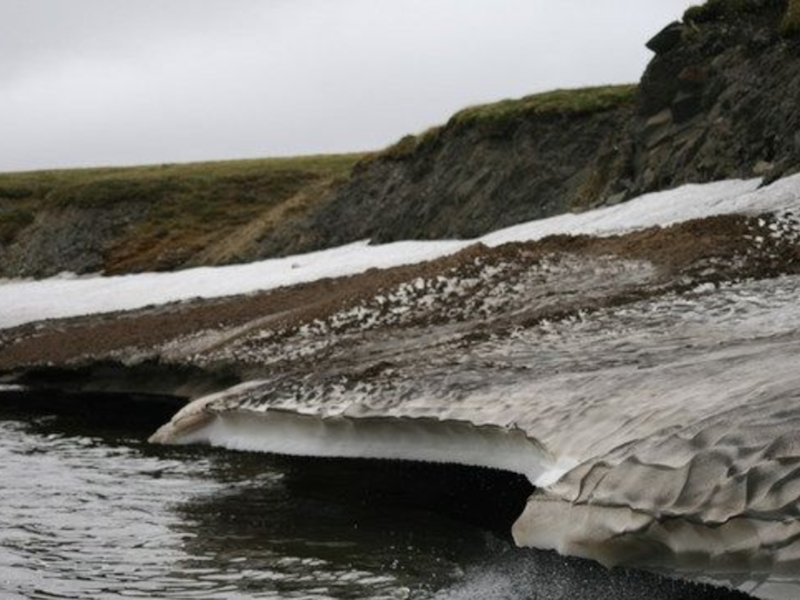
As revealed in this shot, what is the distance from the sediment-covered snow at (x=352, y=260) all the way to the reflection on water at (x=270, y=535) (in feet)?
37.9

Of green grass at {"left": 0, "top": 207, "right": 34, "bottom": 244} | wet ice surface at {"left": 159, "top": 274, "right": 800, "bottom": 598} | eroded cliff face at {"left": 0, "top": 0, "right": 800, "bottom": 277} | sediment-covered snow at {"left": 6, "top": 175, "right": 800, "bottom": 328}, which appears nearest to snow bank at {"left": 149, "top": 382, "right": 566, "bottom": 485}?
wet ice surface at {"left": 159, "top": 274, "right": 800, "bottom": 598}

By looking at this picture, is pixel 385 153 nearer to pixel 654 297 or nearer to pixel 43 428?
pixel 43 428

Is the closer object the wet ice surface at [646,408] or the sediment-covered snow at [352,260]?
the wet ice surface at [646,408]

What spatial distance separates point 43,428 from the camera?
2344 cm

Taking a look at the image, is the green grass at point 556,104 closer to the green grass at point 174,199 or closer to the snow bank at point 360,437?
the green grass at point 174,199

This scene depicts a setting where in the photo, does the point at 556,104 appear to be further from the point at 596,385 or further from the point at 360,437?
the point at 596,385

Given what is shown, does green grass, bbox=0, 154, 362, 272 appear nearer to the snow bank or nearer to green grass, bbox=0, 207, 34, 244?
green grass, bbox=0, 207, 34, 244

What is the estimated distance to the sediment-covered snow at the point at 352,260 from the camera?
88.3 ft

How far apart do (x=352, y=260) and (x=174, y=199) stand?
125 feet

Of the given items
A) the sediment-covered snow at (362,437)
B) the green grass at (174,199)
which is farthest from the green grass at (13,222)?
the sediment-covered snow at (362,437)

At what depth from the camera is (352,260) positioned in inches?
1630

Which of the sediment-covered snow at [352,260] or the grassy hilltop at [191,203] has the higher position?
the grassy hilltop at [191,203]

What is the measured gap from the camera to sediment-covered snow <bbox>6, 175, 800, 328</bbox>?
Result: 26906mm

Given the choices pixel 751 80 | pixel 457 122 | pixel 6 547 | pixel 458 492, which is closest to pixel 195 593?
pixel 6 547
